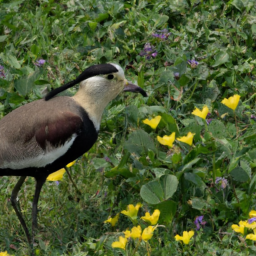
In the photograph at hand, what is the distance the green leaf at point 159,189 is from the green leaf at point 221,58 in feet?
5.60

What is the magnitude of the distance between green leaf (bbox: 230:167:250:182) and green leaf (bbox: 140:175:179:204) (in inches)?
16.4

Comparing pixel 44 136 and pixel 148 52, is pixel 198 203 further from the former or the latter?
pixel 148 52

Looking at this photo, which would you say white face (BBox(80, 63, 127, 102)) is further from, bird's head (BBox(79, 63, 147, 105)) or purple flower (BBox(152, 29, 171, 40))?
purple flower (BBox(152, 29, 171, 40))

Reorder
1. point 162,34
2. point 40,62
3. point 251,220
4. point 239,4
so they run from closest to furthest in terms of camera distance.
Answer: point 251,220 < point 40,62 < point 162,34 < point 239,4

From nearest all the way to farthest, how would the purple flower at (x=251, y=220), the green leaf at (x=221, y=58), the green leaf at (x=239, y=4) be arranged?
the purple flower at (x=251, y=220) < the green leaf at (x=221, y=58) < the green leaf at (x=239, y=4)

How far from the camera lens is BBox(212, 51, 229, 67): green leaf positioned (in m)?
5.18

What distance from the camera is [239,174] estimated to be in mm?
3912

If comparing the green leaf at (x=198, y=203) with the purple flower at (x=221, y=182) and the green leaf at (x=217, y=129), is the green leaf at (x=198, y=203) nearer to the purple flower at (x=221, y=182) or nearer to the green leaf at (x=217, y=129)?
the purple flower at (x=221, y=182)

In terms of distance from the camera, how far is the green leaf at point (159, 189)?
373 cm

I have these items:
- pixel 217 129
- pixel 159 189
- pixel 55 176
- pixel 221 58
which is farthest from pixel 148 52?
pixel 159 189

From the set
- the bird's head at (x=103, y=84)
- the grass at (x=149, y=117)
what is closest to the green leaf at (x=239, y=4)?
the grass at (x=149, y=117)

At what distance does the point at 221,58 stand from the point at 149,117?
39.5 inches

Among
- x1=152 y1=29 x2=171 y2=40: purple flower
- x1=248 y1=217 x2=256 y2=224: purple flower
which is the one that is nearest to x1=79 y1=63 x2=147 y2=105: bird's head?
x1=248 y1=217 x2=256 y2=224: purple flower

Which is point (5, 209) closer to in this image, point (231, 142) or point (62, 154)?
point (62, 154)
